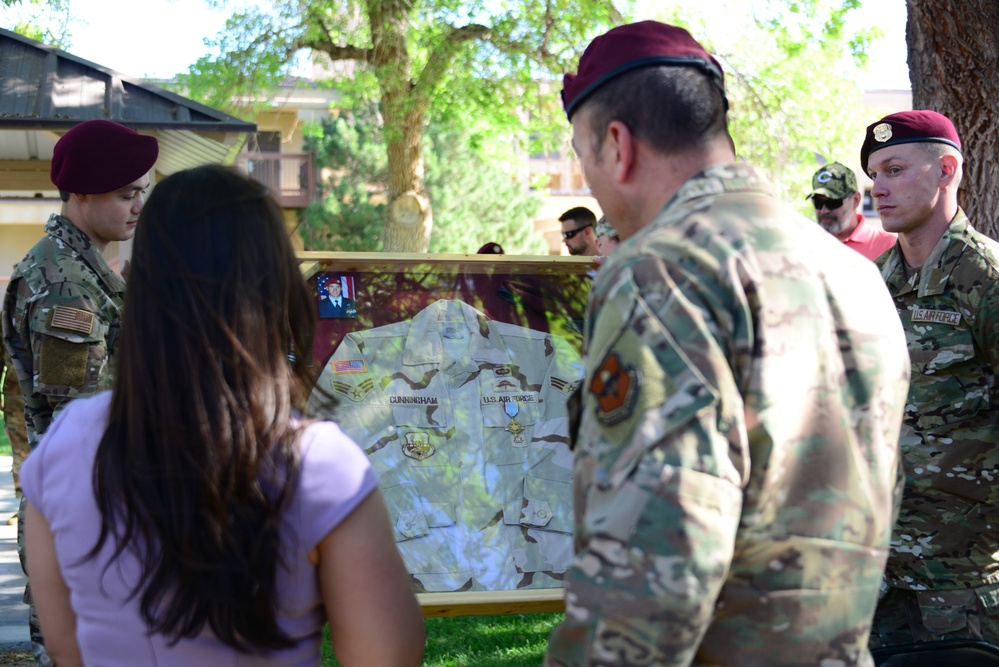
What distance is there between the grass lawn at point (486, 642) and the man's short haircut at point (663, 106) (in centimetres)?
362

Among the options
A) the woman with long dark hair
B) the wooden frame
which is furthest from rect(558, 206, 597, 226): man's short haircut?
the woman with long dark hair

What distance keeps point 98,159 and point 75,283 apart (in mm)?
419

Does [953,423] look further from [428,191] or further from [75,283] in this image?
[428,191]

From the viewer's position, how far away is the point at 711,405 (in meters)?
1.48

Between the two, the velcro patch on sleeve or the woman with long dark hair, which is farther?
the velcro patch on sleeve

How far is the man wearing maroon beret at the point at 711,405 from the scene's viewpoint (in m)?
1.47

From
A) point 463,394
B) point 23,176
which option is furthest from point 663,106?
point 23,176

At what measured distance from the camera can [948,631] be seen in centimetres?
346

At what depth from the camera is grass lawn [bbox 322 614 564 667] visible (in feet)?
15.9

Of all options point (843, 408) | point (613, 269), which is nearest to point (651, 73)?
point (613, 269)

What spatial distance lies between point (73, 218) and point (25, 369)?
0.54 metres

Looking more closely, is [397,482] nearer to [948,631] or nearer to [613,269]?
[948,631]

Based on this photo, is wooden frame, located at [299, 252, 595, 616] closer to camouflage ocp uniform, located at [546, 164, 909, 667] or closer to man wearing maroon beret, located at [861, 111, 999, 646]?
man wearing maroon beret, located at [861, 111, 999, 646]

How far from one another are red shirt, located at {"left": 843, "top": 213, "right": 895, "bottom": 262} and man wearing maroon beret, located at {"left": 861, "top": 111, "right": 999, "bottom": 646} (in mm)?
2267
